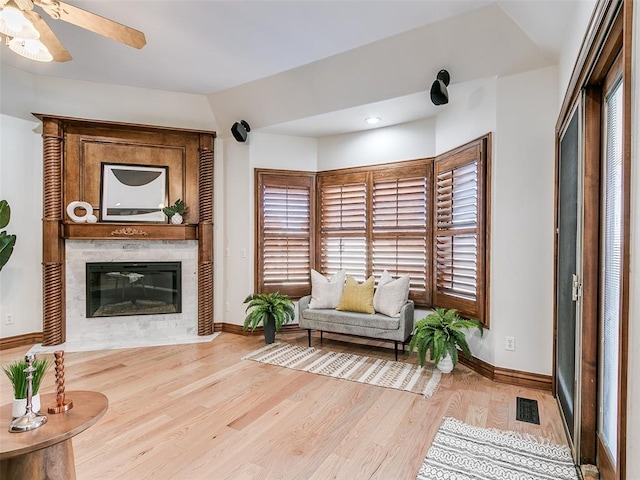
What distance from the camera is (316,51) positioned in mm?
3314

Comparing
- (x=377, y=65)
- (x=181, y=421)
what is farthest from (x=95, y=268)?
(x=377, y=65)

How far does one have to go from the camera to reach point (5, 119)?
13.2 feet

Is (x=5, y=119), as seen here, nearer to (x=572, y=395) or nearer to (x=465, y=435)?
(x=465, y=435)

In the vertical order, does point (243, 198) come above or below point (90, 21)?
below

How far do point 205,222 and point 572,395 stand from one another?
164 inches

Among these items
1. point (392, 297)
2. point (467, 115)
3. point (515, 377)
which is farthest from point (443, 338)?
point (467, 115)

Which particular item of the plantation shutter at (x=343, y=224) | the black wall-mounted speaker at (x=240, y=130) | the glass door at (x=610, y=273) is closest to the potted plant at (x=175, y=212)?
the black wall-mounted speaker at (x=240, y=130)

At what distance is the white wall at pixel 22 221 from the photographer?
4047 millimetres

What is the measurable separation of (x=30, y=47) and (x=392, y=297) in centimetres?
362

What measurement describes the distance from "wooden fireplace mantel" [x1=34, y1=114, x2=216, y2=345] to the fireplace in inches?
12.1

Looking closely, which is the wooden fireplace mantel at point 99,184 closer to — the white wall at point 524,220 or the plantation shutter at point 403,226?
the plantation shutter at point 403,226

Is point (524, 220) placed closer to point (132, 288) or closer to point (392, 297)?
point (392, 297)

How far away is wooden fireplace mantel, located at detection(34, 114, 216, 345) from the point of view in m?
4.14

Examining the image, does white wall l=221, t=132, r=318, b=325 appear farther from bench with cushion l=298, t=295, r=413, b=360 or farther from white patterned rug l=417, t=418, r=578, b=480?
white patterned rug l=417, t=418, r=578, b=480
